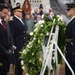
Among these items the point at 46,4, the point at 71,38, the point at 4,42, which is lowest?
the point at 46,4

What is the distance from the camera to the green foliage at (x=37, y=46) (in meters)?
7.23

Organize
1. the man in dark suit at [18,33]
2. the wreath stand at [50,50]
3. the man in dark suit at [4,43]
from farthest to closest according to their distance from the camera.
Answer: the man in dark suit at [18,33] → the man in dark suit at [4,43] → the wreath stand at [50,50]

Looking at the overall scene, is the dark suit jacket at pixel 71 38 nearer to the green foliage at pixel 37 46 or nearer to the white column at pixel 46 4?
the green foliage at pixel 37 46

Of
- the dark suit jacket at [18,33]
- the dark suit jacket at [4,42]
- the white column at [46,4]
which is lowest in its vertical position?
the white column at [46,4]

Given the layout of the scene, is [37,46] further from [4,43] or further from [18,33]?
[18,33]

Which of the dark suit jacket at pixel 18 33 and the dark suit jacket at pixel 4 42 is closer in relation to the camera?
the dark suit jacket at pixel 4 42

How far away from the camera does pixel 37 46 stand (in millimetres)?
7219

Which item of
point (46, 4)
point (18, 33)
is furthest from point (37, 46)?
point (46, 4)

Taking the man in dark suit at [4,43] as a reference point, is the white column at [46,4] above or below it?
below

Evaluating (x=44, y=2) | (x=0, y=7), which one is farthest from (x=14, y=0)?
(x=0, y=7)

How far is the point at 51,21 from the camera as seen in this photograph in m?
7.36

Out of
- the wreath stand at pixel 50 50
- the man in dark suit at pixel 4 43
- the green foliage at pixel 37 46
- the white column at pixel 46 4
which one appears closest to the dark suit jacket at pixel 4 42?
the man in dark suit at pixel 4 43

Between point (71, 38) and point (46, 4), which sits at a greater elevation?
point (71, 38)

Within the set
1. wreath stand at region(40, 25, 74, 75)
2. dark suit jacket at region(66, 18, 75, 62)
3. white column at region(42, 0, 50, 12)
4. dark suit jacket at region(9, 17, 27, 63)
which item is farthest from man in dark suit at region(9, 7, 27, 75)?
white column at region(42, 0, 50, 12)
